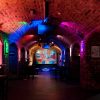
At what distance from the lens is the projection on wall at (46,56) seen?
1266 inches

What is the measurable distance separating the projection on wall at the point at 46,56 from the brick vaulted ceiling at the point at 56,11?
21403 mm

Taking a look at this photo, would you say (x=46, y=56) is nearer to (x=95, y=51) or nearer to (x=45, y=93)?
(x=95, y=51)

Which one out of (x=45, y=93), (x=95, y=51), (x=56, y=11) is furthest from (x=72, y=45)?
(x=56, y=11)

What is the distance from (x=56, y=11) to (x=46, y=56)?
76.7 ft

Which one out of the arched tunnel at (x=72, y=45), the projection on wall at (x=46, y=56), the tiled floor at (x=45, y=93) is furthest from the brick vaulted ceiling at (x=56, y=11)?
the projection on wall at (x=46, y=56)

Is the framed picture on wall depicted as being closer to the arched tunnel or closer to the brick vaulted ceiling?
the arched tunnel

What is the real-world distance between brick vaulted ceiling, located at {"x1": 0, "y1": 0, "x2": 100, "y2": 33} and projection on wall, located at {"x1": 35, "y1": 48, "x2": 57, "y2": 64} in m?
21.4

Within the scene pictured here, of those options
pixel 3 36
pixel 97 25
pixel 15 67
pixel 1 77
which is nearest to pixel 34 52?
pixel 15 67

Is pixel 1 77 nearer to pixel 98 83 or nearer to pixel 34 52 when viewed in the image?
pixel 98 83

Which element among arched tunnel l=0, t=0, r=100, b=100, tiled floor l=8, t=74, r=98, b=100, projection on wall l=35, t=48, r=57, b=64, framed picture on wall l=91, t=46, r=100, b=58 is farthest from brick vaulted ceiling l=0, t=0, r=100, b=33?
projection on wall l=35, t=48, r=57, b=64

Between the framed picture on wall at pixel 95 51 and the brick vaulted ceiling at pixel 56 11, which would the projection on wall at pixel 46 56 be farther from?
the brick vaulted ceiling at pixel 56 11

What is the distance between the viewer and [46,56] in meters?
32.3

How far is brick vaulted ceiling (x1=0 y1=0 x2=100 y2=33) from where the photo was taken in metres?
7.69

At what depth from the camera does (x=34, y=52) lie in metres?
31.8
